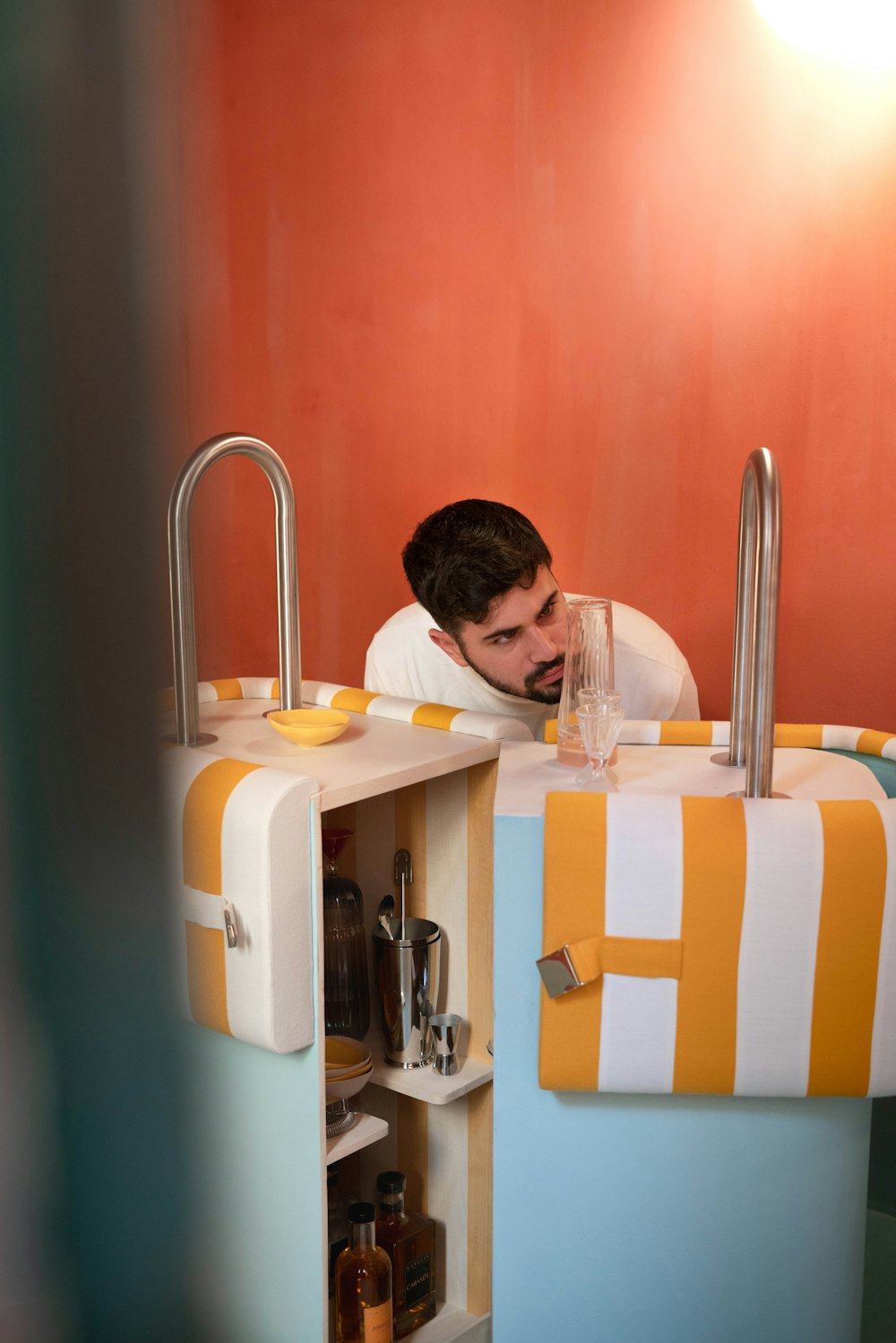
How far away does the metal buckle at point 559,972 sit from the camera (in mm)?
958

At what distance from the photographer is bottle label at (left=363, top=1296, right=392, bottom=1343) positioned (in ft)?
4.14

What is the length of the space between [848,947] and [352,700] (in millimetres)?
682

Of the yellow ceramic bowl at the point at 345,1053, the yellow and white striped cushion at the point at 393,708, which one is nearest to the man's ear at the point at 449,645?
the yellow and white striped cushion at the point at 393,708

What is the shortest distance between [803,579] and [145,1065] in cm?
196

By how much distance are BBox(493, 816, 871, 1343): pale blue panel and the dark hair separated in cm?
85

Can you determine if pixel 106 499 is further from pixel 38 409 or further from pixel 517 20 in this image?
pixel 517 20

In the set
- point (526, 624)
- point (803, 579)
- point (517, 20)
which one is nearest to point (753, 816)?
point (526, 624)

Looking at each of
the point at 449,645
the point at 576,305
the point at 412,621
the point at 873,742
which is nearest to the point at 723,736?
the point at 873,742

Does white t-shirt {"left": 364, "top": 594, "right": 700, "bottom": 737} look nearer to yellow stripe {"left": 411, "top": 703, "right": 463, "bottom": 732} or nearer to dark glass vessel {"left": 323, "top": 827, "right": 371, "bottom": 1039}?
yellow stripe {"left": 411, "top": 703, "right": 463, "bottom": 732}

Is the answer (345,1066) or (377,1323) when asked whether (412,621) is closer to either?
(345,1066)

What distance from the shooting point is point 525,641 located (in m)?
1.84

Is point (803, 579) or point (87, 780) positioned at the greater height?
point (87, 780)

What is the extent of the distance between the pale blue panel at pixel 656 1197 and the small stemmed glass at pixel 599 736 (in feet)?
0.31

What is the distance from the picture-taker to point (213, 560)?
9.8 inches
